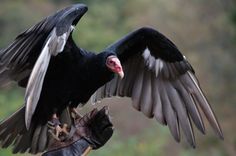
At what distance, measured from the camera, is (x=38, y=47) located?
5.11 metres

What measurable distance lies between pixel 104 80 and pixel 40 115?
0.56 m

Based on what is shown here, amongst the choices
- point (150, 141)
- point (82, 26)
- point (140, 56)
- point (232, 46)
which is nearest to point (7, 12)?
point (82, 26)

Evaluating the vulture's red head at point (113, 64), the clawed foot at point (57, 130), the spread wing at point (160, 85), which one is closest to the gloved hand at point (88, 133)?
the clawed foot at point (57, 130)

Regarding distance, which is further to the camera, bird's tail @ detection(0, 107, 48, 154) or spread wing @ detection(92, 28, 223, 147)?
spread wing @ detection(92, 28, 223, 147)

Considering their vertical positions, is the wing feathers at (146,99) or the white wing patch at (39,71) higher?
the white wing patch at (39,71)

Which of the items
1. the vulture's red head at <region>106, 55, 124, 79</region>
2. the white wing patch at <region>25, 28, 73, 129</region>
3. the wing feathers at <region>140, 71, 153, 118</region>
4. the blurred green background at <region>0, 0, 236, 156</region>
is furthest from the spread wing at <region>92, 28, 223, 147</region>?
the blurred green background at <region>0, 0, 236, 156</region>

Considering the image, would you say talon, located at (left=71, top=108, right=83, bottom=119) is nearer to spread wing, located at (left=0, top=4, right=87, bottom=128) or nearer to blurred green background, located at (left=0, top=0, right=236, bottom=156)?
spread wing, located at (left=0, top=4, right=87, bottom=128)

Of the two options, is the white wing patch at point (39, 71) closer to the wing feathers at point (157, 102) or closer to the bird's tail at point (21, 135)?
the bird's tail at point (21, 135)

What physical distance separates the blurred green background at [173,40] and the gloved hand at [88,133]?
6169 mm

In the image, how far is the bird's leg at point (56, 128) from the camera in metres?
5.12

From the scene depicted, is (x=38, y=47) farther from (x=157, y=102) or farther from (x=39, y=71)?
(x=157, y=102)

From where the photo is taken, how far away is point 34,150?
224 inches

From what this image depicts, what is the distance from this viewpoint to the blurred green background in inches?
582

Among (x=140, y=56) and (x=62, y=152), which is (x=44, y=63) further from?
(x=140, y=56)
